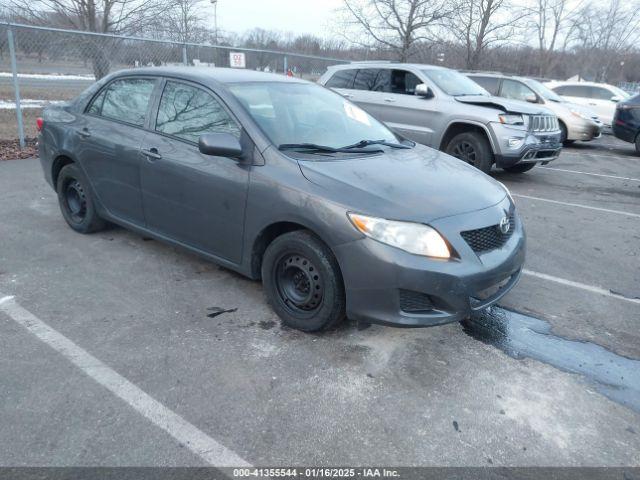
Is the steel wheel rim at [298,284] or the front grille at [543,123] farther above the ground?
the front grille at [543,123]

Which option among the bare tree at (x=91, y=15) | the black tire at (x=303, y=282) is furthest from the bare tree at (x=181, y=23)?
the black tire at (x=303, y=282)

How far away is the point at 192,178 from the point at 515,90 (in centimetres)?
1039

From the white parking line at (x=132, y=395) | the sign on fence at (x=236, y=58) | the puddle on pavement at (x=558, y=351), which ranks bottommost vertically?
the white parking line at (x=132, y=395)

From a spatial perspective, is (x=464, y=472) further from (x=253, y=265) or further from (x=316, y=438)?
(x=253, y=265)

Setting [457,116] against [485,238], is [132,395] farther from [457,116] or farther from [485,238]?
[457,116]

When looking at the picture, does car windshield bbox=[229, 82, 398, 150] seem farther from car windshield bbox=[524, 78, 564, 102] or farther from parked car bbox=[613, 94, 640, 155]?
parked car bbox=[613, 94, 640, 155]

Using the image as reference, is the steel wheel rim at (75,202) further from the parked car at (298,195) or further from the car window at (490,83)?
the car window at (490,83)

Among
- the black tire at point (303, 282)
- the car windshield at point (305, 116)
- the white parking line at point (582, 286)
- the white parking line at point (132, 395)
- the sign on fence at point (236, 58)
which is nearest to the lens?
the white parking line at point (132, 395)

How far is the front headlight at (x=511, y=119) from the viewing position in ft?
25.3

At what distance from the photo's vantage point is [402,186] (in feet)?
10.6

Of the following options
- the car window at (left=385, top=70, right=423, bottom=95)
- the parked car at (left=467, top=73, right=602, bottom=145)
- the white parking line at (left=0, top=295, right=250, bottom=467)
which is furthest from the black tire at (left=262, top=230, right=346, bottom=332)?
the parked car at (left=467, top=73, right=602, bottom=145)

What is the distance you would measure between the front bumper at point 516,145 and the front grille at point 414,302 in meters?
5.55

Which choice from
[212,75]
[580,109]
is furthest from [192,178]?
[580,109]

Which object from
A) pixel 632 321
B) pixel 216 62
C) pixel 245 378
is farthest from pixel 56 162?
pixel 216 62
